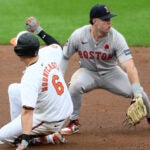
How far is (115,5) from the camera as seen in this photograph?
1634 centimetres

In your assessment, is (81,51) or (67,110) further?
(81,51)

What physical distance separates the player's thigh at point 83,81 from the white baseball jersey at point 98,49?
0.09 m

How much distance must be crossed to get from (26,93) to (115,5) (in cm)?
1018

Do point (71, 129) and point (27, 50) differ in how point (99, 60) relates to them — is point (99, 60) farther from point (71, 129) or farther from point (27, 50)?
point (27, 50)

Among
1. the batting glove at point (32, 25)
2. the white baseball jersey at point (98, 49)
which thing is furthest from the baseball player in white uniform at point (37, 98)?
the white baseball jersey at point (98, 49)

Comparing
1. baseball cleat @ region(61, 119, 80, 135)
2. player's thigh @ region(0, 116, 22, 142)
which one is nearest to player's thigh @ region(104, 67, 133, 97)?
baseball cleat @ region(61, 119, 80, 135)

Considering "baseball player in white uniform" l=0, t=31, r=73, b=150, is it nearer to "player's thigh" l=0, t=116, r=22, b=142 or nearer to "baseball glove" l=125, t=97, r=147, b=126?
"player's thigh" l=0, t=116, r=22, b=142

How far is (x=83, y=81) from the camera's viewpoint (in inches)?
313

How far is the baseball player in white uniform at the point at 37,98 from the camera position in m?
6.48

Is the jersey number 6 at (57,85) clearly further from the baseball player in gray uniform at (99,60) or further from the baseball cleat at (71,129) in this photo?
the baseball cleat at (71,129)

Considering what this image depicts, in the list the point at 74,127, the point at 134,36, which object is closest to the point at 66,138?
the point at 74,127

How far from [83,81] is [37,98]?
4.35 feet

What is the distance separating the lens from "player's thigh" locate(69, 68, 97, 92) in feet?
25.9

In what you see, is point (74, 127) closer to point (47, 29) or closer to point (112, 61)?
point (112, 61)
